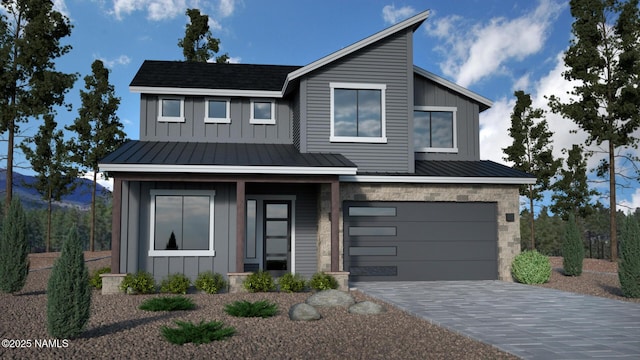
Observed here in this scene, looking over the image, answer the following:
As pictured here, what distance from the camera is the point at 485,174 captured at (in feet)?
51.6

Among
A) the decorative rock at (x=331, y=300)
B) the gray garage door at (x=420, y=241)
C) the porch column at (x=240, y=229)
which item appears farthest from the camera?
the gray garage door at (x=420, y=241)

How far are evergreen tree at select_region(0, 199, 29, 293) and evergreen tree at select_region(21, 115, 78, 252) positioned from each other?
15.7 meters

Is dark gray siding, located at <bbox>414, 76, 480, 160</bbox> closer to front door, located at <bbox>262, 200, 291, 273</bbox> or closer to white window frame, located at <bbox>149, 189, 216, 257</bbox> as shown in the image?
front door, located at <bbox>262, 200, 291, 273</bbox>

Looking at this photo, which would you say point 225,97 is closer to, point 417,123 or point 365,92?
point 365,92

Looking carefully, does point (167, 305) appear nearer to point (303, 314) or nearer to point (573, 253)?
point (303, 314)

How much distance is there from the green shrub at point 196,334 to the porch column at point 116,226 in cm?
574

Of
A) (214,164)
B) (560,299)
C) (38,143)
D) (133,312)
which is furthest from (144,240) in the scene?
(38,143)

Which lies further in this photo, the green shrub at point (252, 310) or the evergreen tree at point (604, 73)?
the evergreen tree at point (604, 73)

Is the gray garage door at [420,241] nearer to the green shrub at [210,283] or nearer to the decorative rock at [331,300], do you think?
the green shrub at [210,283]

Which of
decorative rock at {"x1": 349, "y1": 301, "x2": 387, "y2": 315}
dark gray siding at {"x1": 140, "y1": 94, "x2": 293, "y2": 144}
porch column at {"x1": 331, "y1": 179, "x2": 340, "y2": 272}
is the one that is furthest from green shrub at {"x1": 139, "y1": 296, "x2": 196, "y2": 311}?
dark gray siding at {"x1": 140, "y1": 94, "x2": 293, "y2": 144}

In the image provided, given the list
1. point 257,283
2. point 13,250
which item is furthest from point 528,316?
point 13,250

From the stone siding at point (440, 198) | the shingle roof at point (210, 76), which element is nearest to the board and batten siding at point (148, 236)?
the stone siding at point (440, 198)

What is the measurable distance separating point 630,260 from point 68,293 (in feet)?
38.1

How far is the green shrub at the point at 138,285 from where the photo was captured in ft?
42.0
